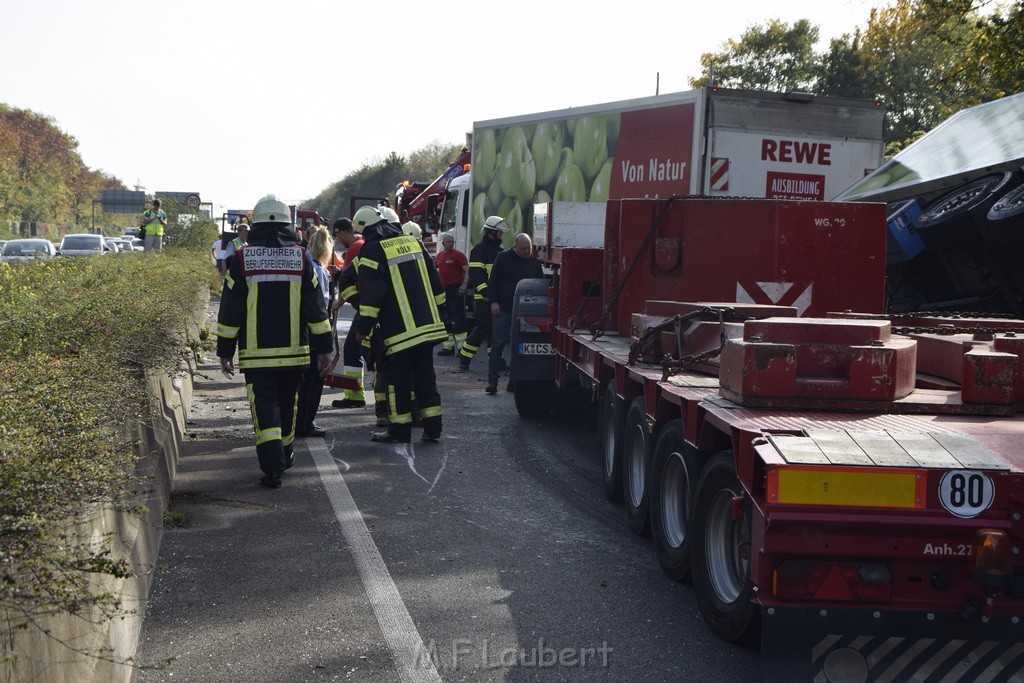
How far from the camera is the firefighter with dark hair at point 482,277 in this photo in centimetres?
1526

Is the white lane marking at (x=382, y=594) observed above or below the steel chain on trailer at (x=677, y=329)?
below

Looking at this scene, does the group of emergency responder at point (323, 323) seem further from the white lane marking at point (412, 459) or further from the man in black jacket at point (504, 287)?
the man in black jacket at point (504, 287)

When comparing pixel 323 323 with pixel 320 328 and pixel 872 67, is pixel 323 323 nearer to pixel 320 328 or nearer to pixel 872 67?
pixel 320 328

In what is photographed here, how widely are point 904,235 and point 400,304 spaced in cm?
491

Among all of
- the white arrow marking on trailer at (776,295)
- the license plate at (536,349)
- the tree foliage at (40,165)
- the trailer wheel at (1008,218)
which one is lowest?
the license plate at (536,349)

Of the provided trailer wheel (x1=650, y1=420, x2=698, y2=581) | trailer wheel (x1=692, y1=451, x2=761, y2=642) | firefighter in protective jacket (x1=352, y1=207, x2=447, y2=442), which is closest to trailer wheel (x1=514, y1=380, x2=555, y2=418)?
firefighter in protective jacket (x1=352, y1=207, x2=447, y2=442)

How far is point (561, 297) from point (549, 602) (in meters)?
5.22

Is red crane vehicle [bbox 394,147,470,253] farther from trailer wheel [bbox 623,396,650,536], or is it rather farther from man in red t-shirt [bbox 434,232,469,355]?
trailer wheel [bbox 623,396,650,536]

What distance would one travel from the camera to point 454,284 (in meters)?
17.0

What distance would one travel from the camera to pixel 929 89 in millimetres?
46688

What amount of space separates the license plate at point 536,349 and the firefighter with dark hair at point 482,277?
3.69 m

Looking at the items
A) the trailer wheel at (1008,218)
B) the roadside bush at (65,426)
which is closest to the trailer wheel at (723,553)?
the roadside bush at (65,426)

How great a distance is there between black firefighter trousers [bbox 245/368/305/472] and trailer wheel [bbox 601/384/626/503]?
222 centimetres

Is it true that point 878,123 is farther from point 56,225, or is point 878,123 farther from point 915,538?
point 56,225
